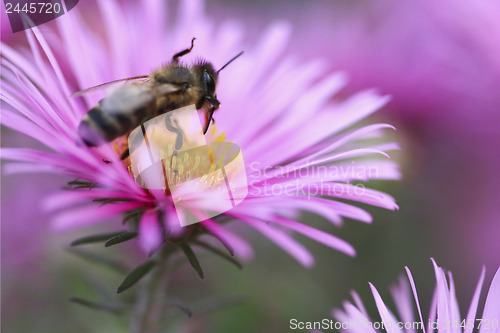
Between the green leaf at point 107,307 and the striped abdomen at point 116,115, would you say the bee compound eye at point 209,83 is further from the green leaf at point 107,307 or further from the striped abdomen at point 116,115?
the green leaf at point 107,307

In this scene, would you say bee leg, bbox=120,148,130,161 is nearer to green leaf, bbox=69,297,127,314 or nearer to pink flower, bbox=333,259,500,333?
green leaf, bbox=69,297,127,314

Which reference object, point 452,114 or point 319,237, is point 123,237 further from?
point 452,114

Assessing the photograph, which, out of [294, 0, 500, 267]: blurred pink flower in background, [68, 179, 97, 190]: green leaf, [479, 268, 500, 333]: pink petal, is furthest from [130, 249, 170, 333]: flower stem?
[294, 0, 500, 267]: blurred pink flower in background

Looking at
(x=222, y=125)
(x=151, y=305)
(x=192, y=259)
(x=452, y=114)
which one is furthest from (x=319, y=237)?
(x=452, y=114)

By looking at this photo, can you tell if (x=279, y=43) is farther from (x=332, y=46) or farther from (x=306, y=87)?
(x=332, y=46)

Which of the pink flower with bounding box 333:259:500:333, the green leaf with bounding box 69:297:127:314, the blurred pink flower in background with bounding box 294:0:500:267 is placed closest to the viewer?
the pink flower with bounding box 333:259:500:333

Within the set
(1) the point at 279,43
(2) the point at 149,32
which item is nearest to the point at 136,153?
(2) the point at 149,32

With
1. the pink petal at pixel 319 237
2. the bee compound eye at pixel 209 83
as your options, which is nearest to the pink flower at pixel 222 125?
the pink petal at pixel 319 237
